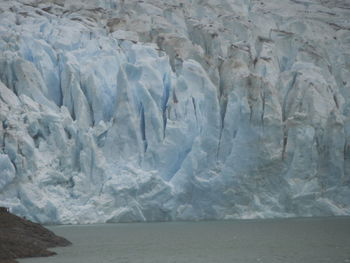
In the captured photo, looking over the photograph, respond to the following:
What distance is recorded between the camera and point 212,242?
2416 centimetres

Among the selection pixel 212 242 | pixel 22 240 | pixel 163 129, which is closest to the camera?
pixel 22 240

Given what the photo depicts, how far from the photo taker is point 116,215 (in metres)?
32.0

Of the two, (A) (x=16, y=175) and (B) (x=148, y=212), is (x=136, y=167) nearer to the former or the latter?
(B) (x=148, y=212)

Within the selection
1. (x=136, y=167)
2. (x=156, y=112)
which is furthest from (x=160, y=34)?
(x=136, y=167)

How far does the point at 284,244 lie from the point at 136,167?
11.8 meters

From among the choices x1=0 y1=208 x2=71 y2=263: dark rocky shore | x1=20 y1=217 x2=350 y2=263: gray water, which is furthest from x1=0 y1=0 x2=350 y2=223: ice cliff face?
x1=0 y1=208 x2=71 y2=263: dark rocky shore

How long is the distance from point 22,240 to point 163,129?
13979 mm

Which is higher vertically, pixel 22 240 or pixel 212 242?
pixel 22 240

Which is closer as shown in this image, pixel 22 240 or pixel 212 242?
pixel 22 240

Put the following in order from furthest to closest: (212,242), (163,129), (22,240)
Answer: (163,129) → (212,242) → (22,240)

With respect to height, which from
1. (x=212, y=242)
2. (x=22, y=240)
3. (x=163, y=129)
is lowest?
(x=163, y=129)

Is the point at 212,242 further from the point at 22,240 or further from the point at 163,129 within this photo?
the point at 163,129

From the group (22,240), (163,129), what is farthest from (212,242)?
(163,129)

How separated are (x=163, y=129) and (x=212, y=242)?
35.4ft
